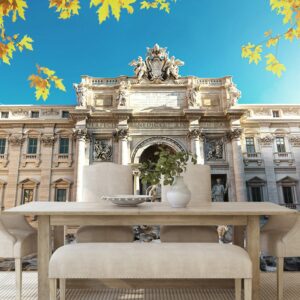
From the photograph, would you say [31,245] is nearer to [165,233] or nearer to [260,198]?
[165,233]

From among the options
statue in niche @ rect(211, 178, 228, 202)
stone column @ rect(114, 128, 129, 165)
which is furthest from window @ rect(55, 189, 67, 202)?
statue in niche @ rect(211, 178, 228, 202)

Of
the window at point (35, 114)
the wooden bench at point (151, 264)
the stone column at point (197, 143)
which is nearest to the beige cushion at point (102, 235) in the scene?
the wooden bench at point (151, 264)

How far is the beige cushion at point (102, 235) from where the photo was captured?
379cm

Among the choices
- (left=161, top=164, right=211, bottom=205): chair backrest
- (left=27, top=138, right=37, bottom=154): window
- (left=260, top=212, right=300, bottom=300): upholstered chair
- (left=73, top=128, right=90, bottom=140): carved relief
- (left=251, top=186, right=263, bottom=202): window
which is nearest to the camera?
(left=260, top=212, right=300, bottom=300): upholstered chair

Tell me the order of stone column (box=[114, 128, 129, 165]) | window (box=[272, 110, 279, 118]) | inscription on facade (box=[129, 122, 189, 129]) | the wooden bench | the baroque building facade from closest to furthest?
the wooden bench < stone column (box=[114, 128, 129, 165]) < the baroque building facade < inscription on facade (box=[129, 122, 189, 129]) < window (box=[272, 110, 279, 118])

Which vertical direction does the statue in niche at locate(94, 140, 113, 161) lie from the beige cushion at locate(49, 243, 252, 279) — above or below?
above

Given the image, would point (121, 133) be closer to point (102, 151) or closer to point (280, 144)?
point (102, 151)

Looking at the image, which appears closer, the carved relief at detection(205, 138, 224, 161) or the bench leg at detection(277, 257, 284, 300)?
the bench leg at detection(277, 257, 284, 300)

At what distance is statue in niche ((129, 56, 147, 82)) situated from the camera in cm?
1499

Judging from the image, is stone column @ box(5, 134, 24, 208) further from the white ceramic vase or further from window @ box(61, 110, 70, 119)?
the white ceramic vase

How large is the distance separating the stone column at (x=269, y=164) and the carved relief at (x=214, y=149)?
2.50 metres

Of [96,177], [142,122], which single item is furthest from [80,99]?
[96,177]

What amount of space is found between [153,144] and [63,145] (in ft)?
17.7

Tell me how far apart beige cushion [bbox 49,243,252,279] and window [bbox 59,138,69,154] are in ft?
43.4
